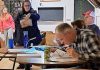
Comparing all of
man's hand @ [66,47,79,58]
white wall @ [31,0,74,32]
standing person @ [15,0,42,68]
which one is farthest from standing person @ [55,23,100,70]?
white wall @ [31,0,74,32]

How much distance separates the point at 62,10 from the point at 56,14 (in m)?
0.27

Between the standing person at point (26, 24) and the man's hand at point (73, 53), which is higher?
the standing person at point (26, 24)

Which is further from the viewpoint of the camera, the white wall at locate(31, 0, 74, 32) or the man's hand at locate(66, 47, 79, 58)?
the white wall at locate(31, 0, 74, 32)

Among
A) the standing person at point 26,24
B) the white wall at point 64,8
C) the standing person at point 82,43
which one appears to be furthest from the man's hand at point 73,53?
the white wall at point 64,8

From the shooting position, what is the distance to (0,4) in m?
10.2


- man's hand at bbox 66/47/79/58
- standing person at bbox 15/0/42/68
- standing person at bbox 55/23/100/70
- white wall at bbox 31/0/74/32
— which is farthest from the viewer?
white wall at bbox 31/0/74/32

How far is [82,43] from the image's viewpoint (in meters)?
3.40

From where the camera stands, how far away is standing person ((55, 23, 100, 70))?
3266 millimetres

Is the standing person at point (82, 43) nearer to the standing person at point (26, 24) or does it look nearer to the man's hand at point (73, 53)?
the man's hand at point (73, 53)

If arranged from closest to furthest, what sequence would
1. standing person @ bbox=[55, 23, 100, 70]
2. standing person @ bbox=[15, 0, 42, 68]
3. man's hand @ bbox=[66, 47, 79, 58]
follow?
standing person @ bbox=[55, 23, 100, 70] → man's hand @ bbox=[66, 47, 79, 58] → standing person @ bbox=[15, 0, 42, 68]

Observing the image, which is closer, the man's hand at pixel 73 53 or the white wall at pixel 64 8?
the man's hand at pixel 73 53

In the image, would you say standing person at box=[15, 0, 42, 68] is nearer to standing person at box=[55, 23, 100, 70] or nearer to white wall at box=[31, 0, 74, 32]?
standing person at box=[55, 23, 100, 70]

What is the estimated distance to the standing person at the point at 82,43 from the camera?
3.27 meters

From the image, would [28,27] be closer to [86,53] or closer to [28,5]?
[28,5]
